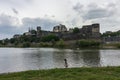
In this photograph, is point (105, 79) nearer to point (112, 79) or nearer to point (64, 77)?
point (112, 79)

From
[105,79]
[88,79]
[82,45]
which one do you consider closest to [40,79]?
[88,79]

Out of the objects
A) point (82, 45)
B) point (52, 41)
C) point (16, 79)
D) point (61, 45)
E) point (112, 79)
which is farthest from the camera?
point (52, 41)

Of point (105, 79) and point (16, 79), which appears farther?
point (16, 79)

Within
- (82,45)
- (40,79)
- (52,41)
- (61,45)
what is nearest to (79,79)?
(40,79)

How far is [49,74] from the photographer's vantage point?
53.8 ft

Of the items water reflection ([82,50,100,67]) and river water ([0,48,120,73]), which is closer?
river water ([0,48,120,73])

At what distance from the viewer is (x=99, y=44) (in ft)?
538

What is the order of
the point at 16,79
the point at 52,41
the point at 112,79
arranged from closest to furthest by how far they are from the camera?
the point at 112,79
the point at 16,79
the point at 52,41

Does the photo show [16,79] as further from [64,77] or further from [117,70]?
[117,70]

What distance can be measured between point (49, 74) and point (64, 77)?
1925 millimetres

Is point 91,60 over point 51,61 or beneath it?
beneath

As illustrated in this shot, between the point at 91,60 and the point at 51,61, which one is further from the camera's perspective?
the point at 91,60

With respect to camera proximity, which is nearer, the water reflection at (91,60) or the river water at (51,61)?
the river water at (51,61)

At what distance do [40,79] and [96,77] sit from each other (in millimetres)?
3543
